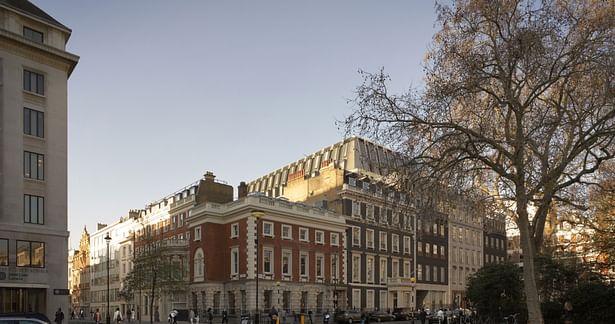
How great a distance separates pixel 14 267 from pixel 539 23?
34765 mm

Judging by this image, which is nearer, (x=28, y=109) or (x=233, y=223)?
(x=28, y=109)

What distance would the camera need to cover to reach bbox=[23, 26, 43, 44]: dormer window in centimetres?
4397

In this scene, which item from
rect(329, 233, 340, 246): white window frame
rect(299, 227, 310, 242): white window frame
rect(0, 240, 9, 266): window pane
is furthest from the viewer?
rect(329, 233, 340, 246): white window frame

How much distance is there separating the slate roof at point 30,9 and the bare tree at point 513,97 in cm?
3019

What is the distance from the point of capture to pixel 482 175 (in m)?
27.3

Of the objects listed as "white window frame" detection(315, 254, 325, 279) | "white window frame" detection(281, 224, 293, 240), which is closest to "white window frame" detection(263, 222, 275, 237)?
"white window frame" detection(281, 224, 293, 240)

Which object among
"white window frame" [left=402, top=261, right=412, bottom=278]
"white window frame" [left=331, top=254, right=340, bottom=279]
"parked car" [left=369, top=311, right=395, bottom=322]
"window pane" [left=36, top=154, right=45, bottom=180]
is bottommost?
"parked car" [left=369, top=311, right=395, bottom=322]

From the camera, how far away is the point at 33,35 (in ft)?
146

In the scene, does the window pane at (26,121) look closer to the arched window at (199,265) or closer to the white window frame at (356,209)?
the arched window at (199,265)

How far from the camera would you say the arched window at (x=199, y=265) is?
64.8 meters

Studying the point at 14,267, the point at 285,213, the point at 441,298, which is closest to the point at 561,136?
the point at 14,267

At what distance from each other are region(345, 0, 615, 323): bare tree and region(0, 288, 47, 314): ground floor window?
2838 centimetres

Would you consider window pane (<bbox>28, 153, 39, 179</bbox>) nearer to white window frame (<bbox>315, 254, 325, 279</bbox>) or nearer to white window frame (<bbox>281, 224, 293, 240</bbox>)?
white window frame (<bbox>281, 224, 293, 240</bbox>)

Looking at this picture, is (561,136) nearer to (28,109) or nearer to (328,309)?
(28,109)
